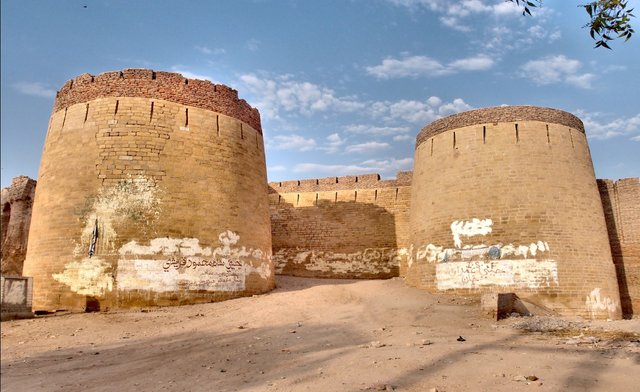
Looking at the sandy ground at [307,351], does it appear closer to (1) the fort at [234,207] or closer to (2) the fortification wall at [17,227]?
(1) the fort at [234,207]

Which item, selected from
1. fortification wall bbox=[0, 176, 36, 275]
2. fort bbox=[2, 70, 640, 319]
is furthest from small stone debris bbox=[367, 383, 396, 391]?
fortification wall bbox=[0, 176, 36, 275]

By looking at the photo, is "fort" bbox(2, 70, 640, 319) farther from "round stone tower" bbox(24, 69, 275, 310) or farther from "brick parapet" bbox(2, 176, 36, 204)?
"brick parapet" bbox(2, 176, 36, 204)

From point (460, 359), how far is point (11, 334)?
7737 millimetres

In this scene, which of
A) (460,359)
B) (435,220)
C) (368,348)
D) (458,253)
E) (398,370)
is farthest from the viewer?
(435,220)

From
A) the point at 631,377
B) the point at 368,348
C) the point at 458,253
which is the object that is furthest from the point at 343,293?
the point at 631,377

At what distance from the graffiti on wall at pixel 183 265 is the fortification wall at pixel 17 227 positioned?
9.14 meters

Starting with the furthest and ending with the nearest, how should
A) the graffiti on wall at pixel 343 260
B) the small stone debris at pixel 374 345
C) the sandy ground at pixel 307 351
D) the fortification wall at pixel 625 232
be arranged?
the graffiti on wall at pixel 343 260, the fortification wall at pixel 625 232, the small stone debris at pixel 374 345, the sandy ground at pixel 307 351

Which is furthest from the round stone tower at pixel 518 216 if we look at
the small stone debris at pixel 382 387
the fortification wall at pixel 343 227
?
the small stone debris at pixel 382 387

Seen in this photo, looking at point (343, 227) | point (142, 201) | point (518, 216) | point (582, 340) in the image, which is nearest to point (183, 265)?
point (142, 201)

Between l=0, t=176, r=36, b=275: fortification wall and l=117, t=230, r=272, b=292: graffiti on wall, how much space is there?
360 inches

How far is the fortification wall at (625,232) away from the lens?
1509 cm

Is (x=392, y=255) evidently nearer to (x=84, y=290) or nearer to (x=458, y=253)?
(x=458, y=253)

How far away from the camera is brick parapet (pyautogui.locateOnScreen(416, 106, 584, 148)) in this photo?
1408cm

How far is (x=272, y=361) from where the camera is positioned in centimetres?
749
